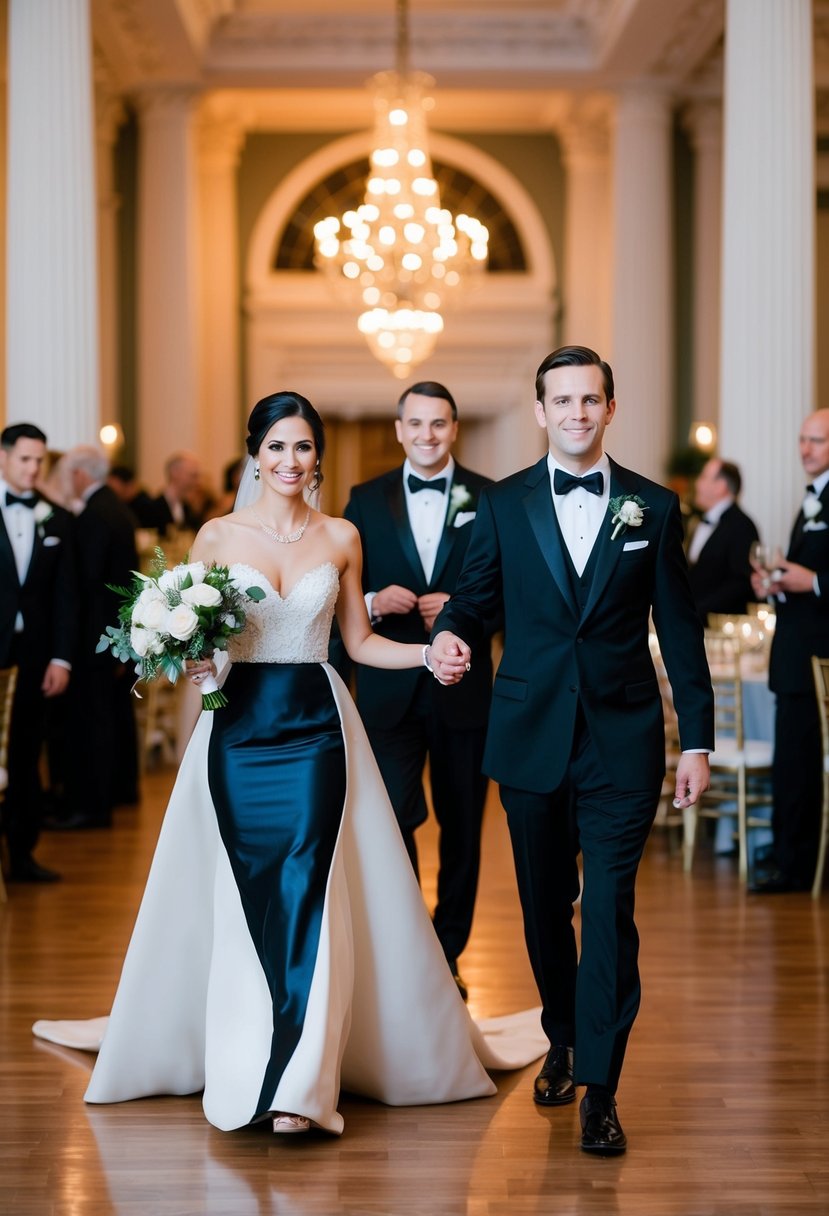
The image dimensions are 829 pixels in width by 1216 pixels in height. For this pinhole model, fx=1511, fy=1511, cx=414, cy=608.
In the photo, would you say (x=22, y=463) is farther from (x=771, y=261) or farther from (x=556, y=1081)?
(x=771, y=261)

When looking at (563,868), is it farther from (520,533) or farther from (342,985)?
(520,533)

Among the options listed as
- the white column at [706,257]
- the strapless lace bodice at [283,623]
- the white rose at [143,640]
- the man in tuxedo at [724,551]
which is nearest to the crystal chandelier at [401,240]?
the white column at [706,257]

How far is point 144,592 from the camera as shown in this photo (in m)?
3.82

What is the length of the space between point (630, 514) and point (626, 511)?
0.02 m

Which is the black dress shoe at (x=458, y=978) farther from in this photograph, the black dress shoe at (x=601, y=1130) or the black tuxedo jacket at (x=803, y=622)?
the black tuxedo jacket at (x=803, y=622)

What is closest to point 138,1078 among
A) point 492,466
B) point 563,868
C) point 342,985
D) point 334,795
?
point 342,985

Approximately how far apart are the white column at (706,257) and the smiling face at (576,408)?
12.9 m

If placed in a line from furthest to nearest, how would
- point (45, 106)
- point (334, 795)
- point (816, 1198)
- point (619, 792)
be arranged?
point (45, 106) → point (334, 795) → point (619, 792) → point (816, 1198)

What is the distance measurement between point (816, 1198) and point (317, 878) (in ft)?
4.68

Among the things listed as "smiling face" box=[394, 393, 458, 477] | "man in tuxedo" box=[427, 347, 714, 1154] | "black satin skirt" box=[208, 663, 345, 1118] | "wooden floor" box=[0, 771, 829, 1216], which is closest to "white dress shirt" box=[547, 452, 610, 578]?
"man in tuxedo" box=[427, 347, 714, 1154]

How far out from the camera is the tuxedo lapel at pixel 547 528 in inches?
149

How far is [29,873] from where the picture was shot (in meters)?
6.92

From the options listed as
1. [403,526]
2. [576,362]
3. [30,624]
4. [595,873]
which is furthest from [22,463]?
[595,873]

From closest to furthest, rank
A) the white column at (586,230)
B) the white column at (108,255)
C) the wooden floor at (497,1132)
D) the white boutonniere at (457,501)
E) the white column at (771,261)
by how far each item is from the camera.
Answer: the wooden floor at (497,1132), the white boutonniere at (457,501), the white column at (771,261), the white column at (108,255), the white column at (586,230)
